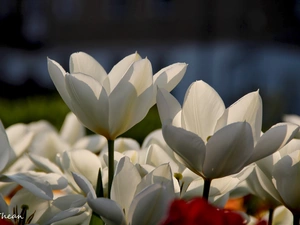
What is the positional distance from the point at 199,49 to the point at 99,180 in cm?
1810

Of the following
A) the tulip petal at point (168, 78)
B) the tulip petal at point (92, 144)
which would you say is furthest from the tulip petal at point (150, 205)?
the tulip petal at point (92, 144)

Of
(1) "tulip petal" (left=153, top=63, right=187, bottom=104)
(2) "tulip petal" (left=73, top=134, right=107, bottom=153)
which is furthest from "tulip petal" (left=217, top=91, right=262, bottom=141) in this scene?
(2) "tulip petal" (left=73, top=134, right=107, bottom=153)

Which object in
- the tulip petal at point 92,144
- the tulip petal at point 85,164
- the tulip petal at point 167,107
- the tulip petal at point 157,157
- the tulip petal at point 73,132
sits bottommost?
the tulip petal at point 73,132

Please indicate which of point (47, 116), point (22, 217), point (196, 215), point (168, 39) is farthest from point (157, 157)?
point (168, 39)

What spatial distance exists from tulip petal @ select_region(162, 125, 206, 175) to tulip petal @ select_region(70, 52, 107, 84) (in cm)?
22

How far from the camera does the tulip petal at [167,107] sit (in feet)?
3.27

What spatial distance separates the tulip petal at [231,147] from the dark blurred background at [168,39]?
11.8 metres

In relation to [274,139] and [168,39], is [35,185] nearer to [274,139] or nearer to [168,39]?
[274,139]

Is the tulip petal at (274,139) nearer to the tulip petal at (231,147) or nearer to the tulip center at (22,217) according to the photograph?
the tulip petal at (231,147)

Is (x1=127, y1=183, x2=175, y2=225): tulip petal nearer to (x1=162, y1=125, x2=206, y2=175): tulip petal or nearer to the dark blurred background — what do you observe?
(x1=162, y1=125, x2=206, y2=175): tulip petal

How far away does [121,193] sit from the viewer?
0.97m

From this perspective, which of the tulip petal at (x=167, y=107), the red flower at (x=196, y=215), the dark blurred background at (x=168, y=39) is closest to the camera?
the red flower at (x=196, y=215)

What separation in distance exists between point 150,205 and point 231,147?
0.13 metres

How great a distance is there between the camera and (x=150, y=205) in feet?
2.94
